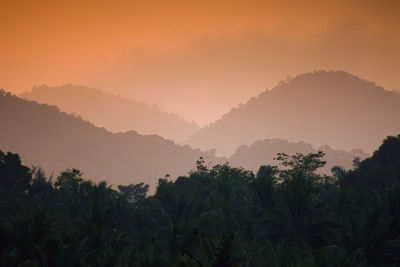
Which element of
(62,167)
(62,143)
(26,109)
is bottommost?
(62,167)

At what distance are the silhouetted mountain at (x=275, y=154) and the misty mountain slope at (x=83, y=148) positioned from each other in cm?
1799

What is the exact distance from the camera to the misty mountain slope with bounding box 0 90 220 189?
163 meters

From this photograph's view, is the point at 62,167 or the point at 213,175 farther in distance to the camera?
the point at 62,167

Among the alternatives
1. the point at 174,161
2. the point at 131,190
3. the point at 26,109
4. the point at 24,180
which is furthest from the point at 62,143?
the point at 24,180

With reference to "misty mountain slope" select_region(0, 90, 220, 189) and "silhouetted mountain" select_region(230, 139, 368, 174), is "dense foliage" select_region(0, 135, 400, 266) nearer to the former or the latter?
"misty mountain slope" select_region(0, 90, 220, 189)

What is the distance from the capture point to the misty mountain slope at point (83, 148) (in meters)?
163

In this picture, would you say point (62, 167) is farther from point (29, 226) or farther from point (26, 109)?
point (29, 226)

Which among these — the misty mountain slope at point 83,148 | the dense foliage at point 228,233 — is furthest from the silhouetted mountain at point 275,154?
the dense foliage at point 228,233

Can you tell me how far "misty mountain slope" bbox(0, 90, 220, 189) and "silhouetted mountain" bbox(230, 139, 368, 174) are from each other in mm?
17994

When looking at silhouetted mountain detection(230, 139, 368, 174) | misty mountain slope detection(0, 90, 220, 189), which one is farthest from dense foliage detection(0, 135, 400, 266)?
silhouetted mountain detection(230, 139, 368, 174)

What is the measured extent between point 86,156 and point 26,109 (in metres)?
41.8

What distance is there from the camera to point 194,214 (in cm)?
2472

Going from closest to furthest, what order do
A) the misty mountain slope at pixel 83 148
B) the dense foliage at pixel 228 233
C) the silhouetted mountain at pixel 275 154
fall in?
the dense foliage at pixel 228 233
the misty mountain slope at pixel 83 148
the silhouetted mountain at pixel 275 154

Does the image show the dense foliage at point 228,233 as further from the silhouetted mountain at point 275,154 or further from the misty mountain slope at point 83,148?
the silhouetted mountain at point 275,154
